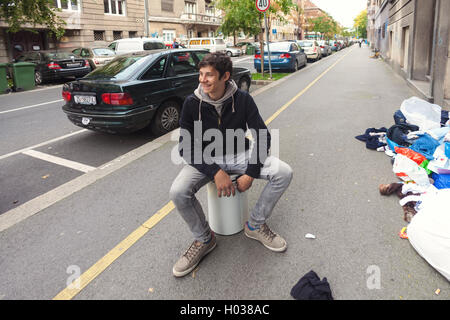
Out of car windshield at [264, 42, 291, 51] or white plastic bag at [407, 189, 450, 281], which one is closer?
white plastic bag at [407, 189, 450, 281]

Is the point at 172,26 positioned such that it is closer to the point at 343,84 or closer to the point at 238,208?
the point at 343,84

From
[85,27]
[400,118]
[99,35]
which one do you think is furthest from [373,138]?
[99,35]

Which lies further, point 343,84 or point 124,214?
point 343,84

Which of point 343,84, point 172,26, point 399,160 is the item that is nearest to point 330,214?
point 399,160

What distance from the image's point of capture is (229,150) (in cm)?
306

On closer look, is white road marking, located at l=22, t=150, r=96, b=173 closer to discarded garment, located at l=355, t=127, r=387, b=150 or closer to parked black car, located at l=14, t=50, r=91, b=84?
discarded garment, located at l=355, t=127, r=387, b=150

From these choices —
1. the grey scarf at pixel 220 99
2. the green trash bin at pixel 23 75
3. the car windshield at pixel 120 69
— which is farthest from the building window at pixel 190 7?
the grey scarf at pixel 220 99

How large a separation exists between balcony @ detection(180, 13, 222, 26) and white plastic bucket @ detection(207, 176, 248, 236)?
1699 inches

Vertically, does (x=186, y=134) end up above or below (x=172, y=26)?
below

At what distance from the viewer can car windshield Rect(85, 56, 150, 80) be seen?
6084 millimetres

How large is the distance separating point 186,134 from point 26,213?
222cm

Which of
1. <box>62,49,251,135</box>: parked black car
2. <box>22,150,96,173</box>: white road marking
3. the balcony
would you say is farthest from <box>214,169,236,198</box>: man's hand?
the balcony
